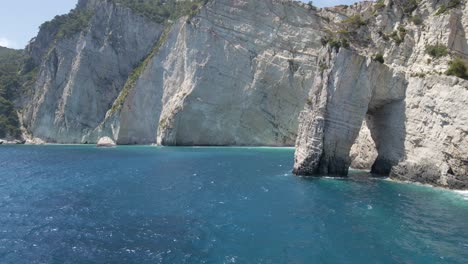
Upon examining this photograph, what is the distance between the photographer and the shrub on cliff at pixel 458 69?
36.2 meters

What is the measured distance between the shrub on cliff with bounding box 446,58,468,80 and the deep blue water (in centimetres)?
1054

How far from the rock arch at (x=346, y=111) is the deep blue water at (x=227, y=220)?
3.17 meters

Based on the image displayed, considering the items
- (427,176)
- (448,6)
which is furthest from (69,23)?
(427,176)

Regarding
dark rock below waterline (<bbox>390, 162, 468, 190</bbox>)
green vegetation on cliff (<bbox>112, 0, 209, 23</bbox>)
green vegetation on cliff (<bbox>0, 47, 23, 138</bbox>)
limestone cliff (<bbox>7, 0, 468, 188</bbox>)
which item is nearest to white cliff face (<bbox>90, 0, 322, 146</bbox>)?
limestone cliff (<bbox>7, 0, 468, 188</bbox>)

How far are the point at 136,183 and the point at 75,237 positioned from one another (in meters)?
16.6

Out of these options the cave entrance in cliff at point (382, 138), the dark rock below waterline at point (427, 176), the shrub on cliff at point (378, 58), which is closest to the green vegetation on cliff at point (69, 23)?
the cave entrance in cliff at point (382, 138)

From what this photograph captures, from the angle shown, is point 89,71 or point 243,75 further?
point 89,71

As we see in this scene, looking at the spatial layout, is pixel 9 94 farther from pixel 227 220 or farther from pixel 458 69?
pixel 458 69

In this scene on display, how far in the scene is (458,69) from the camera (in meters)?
36.4

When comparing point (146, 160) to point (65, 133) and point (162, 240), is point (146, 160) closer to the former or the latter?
point (162, 240)

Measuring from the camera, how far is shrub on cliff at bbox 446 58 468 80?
36.2 m

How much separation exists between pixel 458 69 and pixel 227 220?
85.4 feet

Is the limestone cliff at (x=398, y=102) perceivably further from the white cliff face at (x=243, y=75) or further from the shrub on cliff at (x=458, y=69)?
the white cliff face at (x=243, y=75)

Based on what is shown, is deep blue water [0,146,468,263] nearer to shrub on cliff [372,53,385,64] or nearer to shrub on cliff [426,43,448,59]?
shrub on cliff [372,53,385,64]
